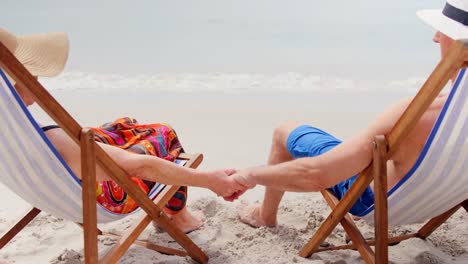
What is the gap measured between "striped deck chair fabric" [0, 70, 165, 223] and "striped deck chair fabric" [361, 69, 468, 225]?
1.01 m

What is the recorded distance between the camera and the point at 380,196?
202cm

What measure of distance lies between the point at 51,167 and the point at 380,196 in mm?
1024

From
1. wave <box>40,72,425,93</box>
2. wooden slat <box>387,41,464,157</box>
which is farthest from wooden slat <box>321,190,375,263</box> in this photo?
wave <box>40,72,425,93</box>

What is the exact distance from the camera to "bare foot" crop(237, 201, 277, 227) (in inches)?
118

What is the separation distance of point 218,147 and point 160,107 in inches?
61.9

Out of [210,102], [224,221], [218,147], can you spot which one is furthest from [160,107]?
[224,221]

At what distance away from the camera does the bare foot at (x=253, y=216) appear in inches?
118

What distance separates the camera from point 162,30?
1027 centimetres

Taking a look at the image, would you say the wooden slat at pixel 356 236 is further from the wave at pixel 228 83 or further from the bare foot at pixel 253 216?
the wave at pixel 228 83

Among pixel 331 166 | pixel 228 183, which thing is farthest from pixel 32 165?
pixel 331 166

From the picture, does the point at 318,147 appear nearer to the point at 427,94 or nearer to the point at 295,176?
the point at 295,176

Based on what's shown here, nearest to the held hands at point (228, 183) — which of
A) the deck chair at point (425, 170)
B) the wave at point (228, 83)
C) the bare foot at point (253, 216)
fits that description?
the deck chair at point (425, 170)

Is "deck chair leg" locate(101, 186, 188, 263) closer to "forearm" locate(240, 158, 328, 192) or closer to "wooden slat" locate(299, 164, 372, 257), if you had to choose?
"forearm" locate(240, 158, 328, 192)

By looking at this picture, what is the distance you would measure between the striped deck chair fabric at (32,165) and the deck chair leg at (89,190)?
0.33 feet
